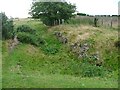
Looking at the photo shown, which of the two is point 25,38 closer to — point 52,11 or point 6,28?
point 6,28

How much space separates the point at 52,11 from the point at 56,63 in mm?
13737

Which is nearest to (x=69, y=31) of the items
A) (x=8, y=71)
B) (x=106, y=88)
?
(x=8, y=71)

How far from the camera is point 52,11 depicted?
4322cm

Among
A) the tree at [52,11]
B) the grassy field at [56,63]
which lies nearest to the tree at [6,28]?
the grassy field at [56,63]

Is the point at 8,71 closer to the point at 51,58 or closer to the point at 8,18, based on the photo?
the point at 51,58

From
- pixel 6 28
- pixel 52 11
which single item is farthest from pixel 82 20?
pixel 6 28

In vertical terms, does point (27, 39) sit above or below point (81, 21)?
below

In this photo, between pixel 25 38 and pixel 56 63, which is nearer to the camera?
pixel 56 63

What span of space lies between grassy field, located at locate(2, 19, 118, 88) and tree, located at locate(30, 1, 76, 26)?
2.78 meters

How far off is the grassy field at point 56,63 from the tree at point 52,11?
9.11ft

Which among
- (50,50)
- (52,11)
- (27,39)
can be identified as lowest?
(50,50)

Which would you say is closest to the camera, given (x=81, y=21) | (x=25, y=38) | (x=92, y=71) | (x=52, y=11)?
(x=92, y=71)

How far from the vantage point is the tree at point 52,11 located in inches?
1693

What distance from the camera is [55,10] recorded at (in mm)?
43344
